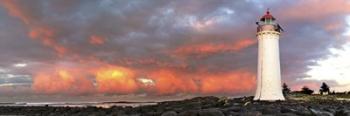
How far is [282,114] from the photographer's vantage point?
16.1 m

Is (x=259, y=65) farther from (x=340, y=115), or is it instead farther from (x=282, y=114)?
(x=282, y=114)

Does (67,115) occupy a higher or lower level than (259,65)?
lower

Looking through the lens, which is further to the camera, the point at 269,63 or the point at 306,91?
the point at 306,91

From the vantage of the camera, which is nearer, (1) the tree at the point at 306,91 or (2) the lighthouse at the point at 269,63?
(2) the lighthouse at the point at 269,63

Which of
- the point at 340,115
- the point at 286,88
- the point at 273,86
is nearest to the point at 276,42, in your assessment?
the point at 273,86

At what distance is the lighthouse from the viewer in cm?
2922

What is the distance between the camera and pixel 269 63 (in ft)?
96.0

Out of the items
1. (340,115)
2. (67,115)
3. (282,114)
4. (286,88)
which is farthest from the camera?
(286,88)

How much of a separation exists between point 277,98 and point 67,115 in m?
13.6

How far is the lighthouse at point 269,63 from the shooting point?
29.2 m

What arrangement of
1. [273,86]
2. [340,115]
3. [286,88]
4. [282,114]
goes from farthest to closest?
[286,88] → [273,86] → [340,115] → [282,114]

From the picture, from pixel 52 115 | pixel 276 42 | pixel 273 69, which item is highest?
pixel 276 42

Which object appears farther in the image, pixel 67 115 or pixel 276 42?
pixel 276 42

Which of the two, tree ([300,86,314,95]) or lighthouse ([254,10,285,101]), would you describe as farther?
tree ([300,86,314,95])
